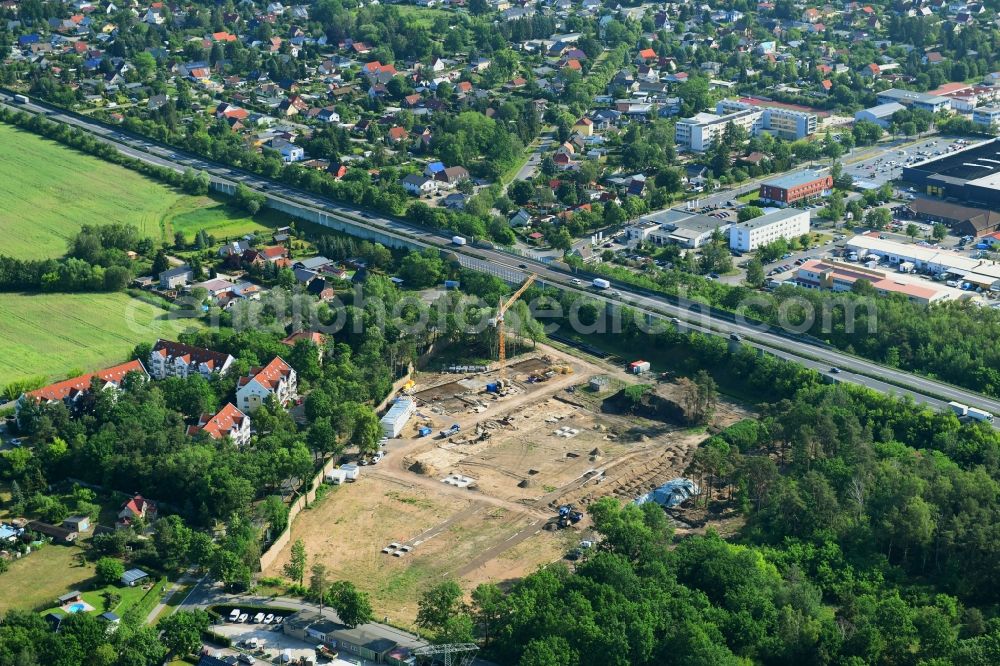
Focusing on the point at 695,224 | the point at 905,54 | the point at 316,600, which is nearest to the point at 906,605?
the point at 316,600

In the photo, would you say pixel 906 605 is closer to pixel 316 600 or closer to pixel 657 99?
pixel 316 600

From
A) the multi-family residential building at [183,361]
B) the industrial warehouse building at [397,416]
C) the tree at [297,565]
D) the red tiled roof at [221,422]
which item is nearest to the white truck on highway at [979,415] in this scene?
the industrial warehouse building at [397,416]

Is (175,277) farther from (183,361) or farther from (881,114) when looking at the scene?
(881,114)

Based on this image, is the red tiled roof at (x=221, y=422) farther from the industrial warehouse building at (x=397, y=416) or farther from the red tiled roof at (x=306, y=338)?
the red tiled roof at (x=306, y=338)

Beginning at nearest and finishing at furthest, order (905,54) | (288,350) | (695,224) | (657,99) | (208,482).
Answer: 1. (208,482)
2. (288,350)
3. (695,224)
4. (657,99)
5. (905,54)

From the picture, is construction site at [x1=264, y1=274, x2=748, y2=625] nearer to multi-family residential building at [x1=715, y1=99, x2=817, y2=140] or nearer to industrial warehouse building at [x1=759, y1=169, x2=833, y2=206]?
industrial warehouse building at [x1=759, y1=169, x2=833, y2=206]
